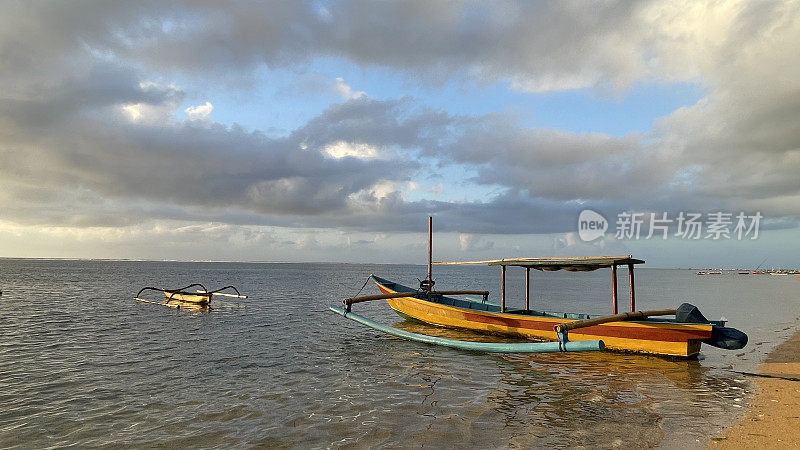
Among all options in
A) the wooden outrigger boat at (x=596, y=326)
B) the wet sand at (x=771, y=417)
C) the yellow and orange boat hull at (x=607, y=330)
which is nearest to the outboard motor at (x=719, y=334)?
the wooden outrigger boat at (x=596, y=326)

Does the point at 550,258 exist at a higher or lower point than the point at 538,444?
higher

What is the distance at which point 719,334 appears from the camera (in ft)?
44.5

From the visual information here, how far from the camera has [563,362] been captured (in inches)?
603

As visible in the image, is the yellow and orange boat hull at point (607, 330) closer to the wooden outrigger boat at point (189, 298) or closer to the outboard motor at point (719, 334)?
the outboard motor at point (719, 334)

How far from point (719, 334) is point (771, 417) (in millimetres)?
5171

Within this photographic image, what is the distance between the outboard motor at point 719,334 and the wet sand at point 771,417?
1101mm

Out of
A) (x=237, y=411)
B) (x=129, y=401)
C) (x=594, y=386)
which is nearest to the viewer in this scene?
(x=237, y=411)

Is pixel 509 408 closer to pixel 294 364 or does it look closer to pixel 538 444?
pixel 538 444

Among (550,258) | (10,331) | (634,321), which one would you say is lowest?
(10,331)

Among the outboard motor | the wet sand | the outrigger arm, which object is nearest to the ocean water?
the wet sand

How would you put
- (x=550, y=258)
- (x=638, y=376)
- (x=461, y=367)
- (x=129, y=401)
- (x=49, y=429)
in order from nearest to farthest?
(x=49, y=429) → (x=129, y=401) → (x=638, y=376) → (x=461, y=367) → (x=550, y=258)

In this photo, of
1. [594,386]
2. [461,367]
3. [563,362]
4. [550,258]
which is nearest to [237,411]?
[461,367]

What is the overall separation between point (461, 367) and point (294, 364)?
5820 millimetres

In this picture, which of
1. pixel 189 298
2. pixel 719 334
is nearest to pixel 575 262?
pixel 719 334
